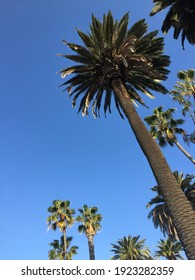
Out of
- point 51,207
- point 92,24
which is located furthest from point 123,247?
point 92,24

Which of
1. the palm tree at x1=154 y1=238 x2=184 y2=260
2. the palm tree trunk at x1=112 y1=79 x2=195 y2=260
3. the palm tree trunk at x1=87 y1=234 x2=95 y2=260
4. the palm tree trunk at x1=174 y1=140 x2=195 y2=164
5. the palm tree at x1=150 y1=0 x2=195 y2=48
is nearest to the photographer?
the palm tree trunk at x1=112 y1=79 x2=195 y2=260

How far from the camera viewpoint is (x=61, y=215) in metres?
49.5

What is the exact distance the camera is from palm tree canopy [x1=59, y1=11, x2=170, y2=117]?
1888 centimetres

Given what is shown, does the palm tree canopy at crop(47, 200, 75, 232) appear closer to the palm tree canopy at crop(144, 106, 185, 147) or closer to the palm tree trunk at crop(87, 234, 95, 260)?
the palm tree trunk at crop(87, 234, 95, 260)

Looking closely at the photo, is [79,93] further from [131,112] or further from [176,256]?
[176,256]

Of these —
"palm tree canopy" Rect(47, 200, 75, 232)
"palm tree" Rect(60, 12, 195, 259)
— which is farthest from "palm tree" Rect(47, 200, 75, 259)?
"palm tree" Rect(60, 12, 195, 259)

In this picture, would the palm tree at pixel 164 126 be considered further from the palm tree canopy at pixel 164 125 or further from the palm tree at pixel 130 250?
the palm tree at pixel 130 250

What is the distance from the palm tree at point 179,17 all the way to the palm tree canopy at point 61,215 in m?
36.0

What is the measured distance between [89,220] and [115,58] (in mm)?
34634

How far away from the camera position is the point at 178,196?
12008 millimetres

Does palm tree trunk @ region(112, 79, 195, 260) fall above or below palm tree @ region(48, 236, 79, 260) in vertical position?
below

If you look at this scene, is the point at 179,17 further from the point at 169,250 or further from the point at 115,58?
the point at 169,250

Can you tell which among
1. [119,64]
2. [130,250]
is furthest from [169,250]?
[119,64]

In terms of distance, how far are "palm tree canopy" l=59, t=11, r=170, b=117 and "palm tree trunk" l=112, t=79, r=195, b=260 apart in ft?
7.99
